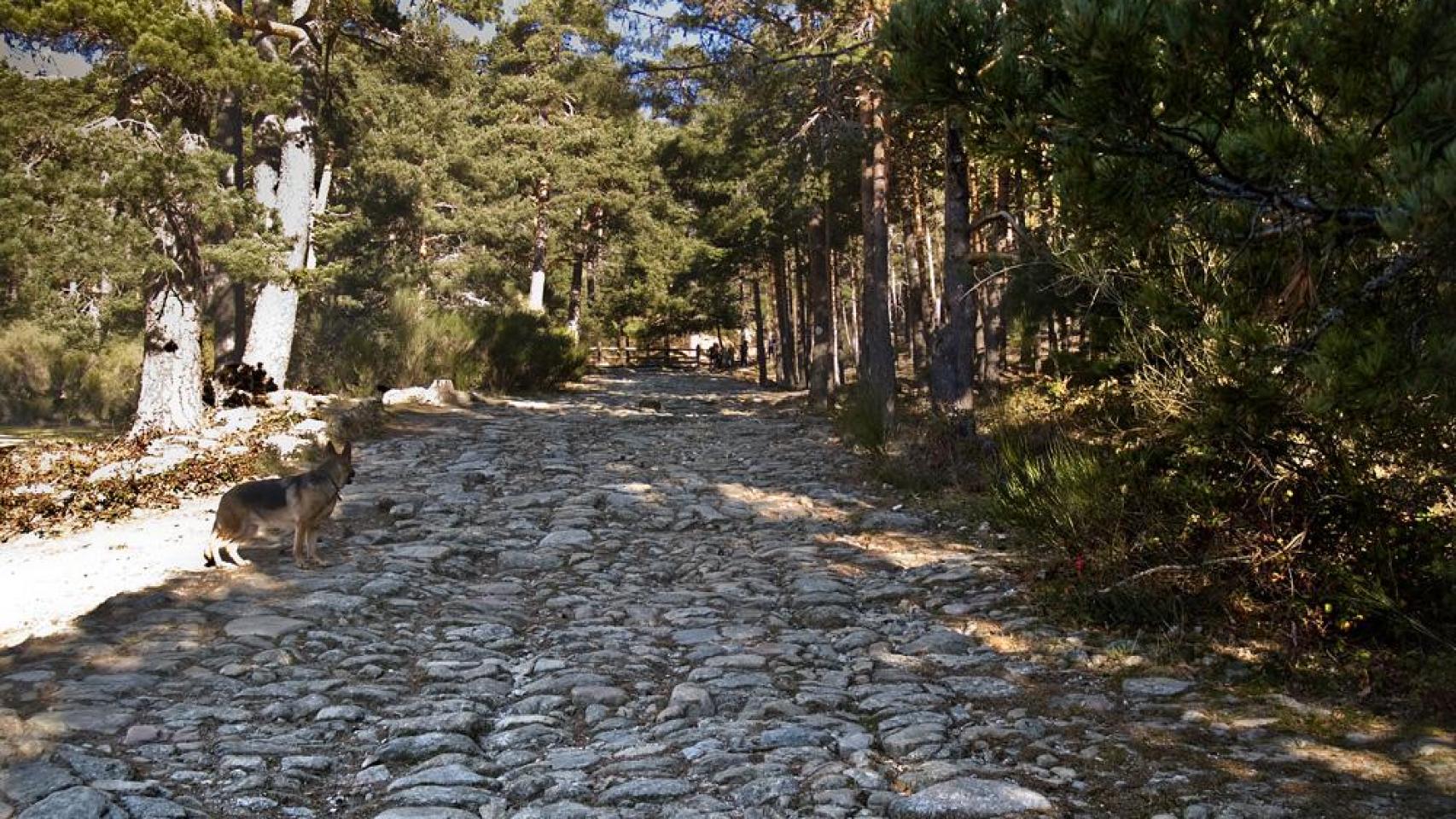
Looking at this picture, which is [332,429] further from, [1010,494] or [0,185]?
[1010,494]

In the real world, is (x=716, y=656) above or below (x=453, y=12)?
below

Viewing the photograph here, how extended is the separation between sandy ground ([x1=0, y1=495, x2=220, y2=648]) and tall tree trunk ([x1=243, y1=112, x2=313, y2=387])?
22.4ft

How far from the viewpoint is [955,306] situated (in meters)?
13.0

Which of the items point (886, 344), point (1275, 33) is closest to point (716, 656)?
point (1275, 33)

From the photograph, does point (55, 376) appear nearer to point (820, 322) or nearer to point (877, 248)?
point (820, 322)

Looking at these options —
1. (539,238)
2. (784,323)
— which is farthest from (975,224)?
(539,238)

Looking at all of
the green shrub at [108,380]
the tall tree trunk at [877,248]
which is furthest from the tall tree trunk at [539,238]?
the tall tree trunk at [877,248]

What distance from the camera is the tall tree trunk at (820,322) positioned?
78.3 ft

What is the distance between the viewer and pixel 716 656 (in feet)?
21.1

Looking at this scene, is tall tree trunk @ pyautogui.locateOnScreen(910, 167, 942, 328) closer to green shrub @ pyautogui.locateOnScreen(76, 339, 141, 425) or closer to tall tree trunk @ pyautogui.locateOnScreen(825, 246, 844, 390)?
tall tree trunk @ pyautogui.locateOnScreen(825, 246, 844, 390)

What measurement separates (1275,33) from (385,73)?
1070 inches

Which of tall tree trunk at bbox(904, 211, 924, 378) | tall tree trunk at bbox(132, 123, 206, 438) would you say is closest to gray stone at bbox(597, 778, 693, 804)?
tall tree trunk at bbox(132, 123, 206, 438)

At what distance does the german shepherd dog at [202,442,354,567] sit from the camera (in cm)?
812

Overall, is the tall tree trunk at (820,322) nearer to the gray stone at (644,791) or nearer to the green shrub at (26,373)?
the green shrub at (26,373)
